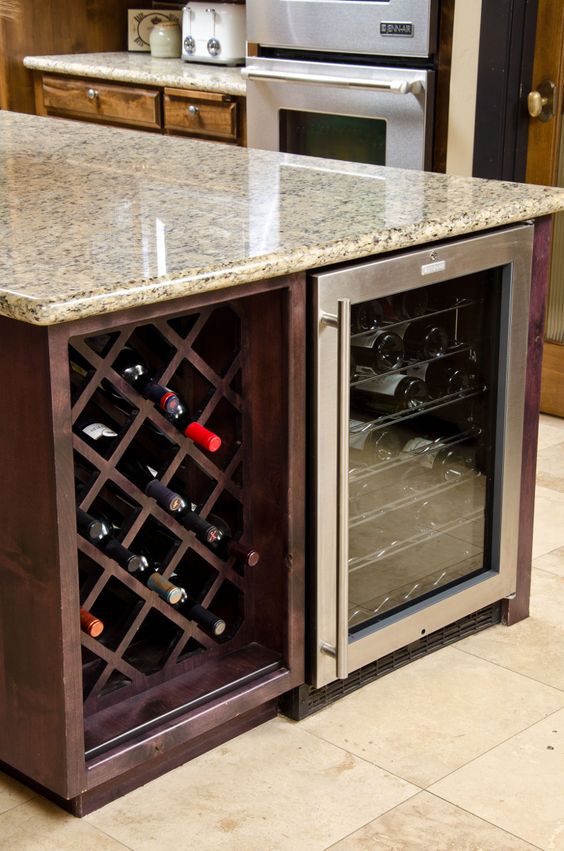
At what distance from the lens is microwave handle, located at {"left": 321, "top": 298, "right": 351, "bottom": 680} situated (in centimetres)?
196

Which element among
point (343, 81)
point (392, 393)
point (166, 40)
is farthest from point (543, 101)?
point (166, 40)

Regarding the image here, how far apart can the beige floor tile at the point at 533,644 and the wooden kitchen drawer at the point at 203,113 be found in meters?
2.20

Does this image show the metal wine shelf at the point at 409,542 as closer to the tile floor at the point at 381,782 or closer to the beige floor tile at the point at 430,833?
the tile floor at the point at 381,782

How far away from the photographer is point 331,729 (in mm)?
2172

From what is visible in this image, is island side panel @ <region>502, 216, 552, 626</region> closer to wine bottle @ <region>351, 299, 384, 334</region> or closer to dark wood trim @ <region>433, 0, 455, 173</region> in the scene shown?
wine bottle @ <region>351, 299, 384, 334</region>

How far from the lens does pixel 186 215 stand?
2055 millimetres

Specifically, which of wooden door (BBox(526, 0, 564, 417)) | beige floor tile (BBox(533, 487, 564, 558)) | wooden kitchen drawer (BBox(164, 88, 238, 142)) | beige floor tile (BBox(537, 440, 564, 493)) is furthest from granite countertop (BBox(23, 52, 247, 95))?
beige floor tile (BBox(533, 487, 564, 558))

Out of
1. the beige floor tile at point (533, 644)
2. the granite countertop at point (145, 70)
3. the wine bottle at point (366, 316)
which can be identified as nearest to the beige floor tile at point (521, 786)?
the beige floor tile at point (533, 644)

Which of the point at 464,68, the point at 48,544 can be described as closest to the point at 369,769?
the point at 48,544

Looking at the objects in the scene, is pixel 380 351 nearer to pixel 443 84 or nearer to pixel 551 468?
pixel 551 468

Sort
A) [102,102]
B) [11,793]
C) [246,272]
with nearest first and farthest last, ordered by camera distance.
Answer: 1. [246,272]
2. [11,793]
3. [102,102]

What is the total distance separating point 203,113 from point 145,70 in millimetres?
369

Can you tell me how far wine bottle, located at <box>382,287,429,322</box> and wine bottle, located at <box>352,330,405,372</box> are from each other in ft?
0.12

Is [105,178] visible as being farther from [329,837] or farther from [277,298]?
[329,837]
